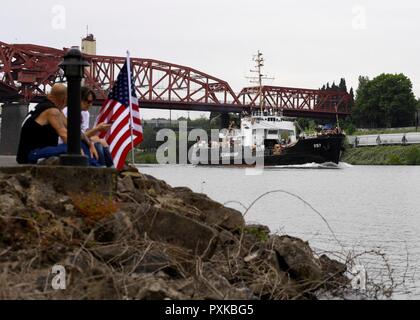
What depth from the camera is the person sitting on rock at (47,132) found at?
8.09 metres

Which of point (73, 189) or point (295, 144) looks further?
point (295, 144)

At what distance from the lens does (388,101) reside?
103938 millimetres

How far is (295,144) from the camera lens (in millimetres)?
76438

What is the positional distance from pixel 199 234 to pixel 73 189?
4.29 feet

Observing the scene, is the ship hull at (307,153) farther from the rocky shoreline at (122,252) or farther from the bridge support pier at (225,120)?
the rocky shoreline at (122,252)

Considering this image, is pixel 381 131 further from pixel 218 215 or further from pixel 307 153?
pixel 218 215

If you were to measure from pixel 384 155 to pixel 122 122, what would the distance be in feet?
283

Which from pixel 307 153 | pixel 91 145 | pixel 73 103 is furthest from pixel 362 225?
pixel 307 153

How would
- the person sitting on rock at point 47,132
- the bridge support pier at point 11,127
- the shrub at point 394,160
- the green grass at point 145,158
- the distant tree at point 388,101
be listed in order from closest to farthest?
1. the person sitting on rock at point 47,132
2. the bridge support pier at point 11,127
3. the shrub at point 394,160
4. the distant tree at point 388,101
5. the green grass at point 145,158

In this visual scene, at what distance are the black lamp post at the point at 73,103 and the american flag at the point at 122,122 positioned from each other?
106 inches

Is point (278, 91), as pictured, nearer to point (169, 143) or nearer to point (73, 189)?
point (169, 143)

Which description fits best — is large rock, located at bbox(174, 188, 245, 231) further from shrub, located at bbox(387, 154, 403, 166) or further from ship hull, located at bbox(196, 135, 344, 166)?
shrub, located at bbox(387, 154, 403, 166)

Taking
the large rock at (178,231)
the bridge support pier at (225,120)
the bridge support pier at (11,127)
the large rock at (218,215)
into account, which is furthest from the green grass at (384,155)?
the large rock at (178,231)
